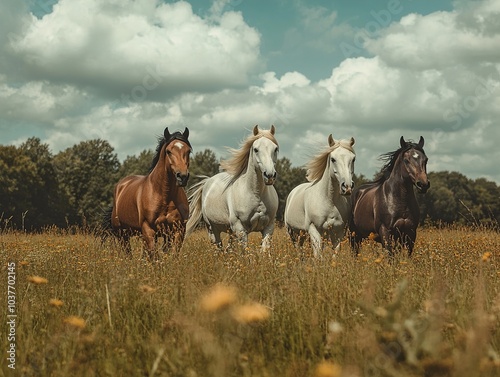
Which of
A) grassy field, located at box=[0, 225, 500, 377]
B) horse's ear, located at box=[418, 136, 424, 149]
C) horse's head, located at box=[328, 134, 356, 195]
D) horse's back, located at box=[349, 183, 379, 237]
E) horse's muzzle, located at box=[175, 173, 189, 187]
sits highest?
horse's ear, located at box=[418, 136, 424, 149]

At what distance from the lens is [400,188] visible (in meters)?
8.20

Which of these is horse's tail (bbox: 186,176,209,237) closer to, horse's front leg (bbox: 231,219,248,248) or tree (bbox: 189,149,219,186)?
horse's front leg (bbox: 231,219,248,248)

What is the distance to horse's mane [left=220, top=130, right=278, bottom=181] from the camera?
321 inches

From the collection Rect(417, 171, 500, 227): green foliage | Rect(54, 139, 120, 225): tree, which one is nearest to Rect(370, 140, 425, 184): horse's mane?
Rect(54, 139, 120, 225): tree

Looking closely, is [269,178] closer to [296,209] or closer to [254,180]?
[254,180]

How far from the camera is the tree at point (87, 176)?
49.0 meters

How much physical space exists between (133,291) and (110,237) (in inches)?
243

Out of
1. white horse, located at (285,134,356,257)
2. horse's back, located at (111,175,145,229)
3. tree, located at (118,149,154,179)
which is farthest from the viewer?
tree, located at (118,149,154,179)

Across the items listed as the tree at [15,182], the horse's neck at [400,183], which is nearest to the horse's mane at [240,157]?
the horse's neck at [400,183]

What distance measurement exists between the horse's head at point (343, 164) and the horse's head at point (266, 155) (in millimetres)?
939

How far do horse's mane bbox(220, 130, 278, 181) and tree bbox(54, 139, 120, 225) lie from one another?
134ft

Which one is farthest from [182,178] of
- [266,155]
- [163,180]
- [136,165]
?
[136,165]

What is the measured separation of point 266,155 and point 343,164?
1.21 m

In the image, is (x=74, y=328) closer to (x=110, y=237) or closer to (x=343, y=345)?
(x=343, y=345)
